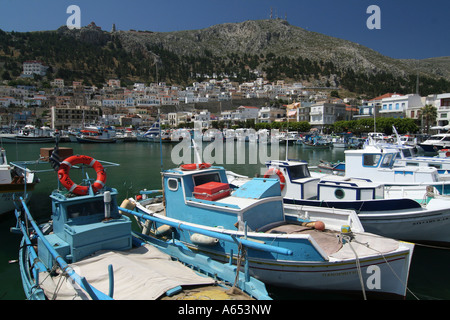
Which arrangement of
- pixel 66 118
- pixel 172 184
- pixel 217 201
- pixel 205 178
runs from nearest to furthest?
pixel 217 201, pixel 172 184, pixel 205 178, pixel 66 118

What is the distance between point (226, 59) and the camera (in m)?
180

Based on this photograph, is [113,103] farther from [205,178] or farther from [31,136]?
[205,178]

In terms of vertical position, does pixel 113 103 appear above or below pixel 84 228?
above

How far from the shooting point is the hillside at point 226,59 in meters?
138

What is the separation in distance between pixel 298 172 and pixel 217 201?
5174mm

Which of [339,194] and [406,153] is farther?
[406,153]

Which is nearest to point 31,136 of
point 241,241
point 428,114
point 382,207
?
point 241,241

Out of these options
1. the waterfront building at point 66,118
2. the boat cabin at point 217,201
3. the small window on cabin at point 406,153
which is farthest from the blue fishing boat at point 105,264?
the waterfront building at point 66,118

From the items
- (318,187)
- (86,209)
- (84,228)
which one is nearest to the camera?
(84,228)

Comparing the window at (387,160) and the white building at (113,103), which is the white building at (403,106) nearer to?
the window at (387,160)

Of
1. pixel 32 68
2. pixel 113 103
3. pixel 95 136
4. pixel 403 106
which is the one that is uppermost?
pixel 32 68

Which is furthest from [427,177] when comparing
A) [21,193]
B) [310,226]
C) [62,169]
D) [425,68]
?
[425,68]

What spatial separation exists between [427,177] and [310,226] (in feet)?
30.2

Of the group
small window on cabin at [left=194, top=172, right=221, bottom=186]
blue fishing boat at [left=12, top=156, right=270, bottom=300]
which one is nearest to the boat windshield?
small window on cabin at [left=194, top=172, right=221, bottom=186]
